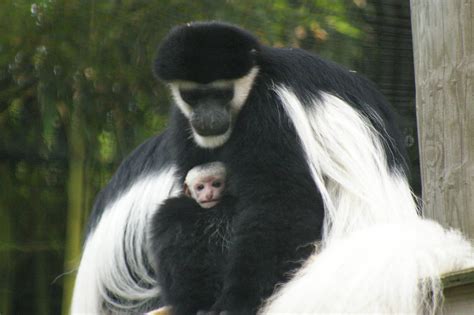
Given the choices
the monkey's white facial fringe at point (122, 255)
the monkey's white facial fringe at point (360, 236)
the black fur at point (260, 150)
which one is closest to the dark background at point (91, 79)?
the monkey's white facial fringe at point (122, 255)

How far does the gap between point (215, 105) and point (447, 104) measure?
0.58 m

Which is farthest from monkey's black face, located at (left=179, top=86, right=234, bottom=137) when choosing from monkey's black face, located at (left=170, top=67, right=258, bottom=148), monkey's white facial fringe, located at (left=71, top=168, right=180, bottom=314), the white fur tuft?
the white fur tuft

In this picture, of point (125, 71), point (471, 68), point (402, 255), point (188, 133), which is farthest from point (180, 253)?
point (125, 71)

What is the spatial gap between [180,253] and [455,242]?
626 mm

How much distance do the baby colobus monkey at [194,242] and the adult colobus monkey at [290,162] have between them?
0.05m

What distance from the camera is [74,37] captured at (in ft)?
10.8

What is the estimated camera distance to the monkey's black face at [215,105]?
7.70ft

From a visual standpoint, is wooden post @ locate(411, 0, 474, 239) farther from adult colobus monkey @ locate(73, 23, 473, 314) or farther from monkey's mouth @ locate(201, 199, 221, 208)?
monkey's mouth @ locate(201, 199, 221, 208)

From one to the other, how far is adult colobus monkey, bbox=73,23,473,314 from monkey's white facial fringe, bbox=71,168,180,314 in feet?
0.21

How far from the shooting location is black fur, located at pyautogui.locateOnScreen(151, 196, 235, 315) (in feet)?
7.20

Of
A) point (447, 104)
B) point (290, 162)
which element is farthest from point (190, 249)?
point (447, 104)

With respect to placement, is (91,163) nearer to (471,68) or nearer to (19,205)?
(19,205)

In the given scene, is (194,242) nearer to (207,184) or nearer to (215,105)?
(207,184)

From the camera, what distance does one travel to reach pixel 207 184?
94.3 inches
